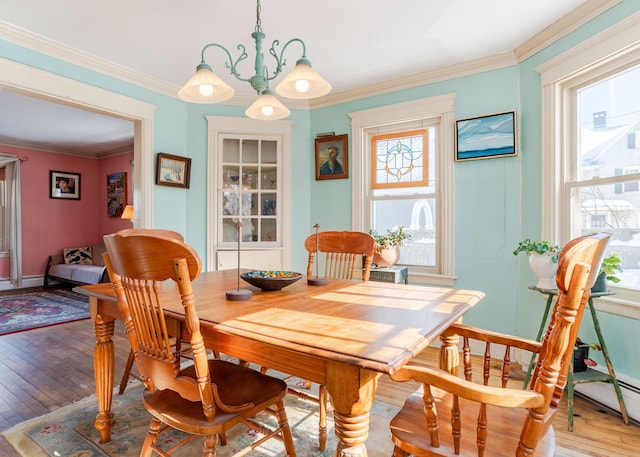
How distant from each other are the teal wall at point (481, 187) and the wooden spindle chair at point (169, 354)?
2.26 metres

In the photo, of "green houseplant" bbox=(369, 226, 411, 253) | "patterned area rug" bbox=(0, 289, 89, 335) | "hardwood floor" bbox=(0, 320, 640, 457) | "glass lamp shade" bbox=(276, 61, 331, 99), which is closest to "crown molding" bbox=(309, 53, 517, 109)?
"green houseplant" bbox=(369, 226, 411, 253)

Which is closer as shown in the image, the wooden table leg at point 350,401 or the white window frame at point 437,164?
the wooden table leg at point 350,401

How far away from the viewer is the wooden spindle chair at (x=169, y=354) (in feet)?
3.54

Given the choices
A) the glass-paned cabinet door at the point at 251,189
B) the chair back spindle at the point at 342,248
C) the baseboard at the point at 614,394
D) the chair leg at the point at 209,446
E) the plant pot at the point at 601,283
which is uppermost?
the glass-paned cabinet door at the point at 251,189

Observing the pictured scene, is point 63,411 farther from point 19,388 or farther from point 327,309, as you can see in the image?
point 327,309

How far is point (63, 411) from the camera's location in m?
2.11

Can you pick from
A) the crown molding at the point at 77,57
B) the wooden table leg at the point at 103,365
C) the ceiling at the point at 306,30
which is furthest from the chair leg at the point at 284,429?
the crown molding at the point at 77,57

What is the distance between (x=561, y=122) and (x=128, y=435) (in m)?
3.42

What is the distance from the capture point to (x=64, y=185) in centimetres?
669

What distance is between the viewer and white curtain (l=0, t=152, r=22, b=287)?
6016 millimetres

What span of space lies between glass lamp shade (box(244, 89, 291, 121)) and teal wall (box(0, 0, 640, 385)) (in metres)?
1.81

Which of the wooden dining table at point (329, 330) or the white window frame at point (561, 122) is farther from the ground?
the white window frame at point (561, 122)

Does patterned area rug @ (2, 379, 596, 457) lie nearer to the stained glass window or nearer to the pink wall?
the stained glass window

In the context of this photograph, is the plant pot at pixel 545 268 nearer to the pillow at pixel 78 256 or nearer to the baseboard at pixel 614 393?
the baseboard at pixel 614 393
